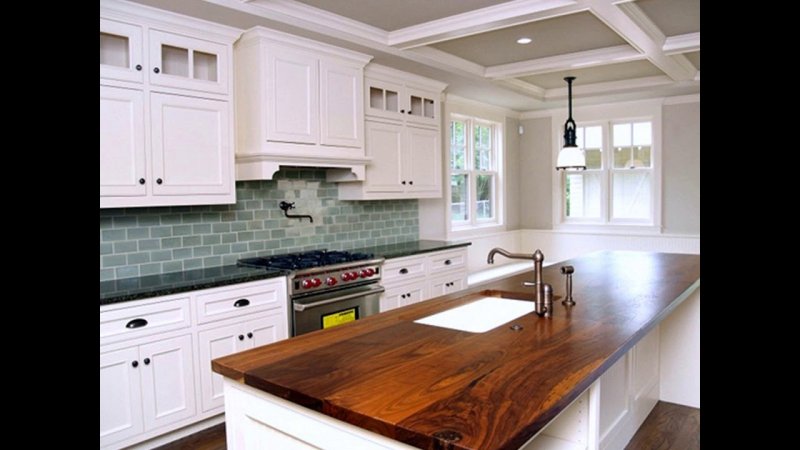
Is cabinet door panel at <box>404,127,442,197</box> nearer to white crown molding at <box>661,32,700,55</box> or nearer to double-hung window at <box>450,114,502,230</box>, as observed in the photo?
double-hung window at <box>450,114,502,230</box>

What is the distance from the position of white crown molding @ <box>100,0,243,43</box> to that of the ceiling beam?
2110 millimetres

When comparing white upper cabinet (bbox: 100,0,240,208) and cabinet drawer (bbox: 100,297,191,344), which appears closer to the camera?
cabinet drawer (bbox: 100,297,191,344)

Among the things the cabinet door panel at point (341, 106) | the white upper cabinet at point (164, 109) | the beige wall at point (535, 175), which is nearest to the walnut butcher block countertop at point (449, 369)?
the white upper cabinet at point (164, 109)

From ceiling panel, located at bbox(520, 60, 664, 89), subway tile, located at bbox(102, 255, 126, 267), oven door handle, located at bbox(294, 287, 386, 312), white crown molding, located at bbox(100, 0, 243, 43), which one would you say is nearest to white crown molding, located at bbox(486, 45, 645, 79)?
ceiling panel, located at bbox(520, 60, 664, 89)

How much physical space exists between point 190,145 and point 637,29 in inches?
116

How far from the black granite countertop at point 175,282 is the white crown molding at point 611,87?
3.96 m

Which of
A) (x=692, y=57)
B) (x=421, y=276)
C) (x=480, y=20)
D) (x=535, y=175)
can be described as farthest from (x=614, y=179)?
(x=480, y=20)

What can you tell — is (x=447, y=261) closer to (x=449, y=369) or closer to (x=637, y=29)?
(x=637, y=29)

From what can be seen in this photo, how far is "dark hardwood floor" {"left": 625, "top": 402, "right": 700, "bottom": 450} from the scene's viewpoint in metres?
2.93

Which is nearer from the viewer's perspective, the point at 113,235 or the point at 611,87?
the point at 113,235

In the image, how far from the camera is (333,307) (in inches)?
142
